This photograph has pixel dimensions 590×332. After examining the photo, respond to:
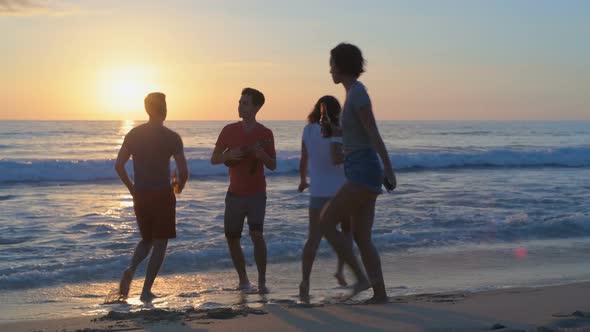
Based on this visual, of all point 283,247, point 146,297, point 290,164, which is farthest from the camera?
point 290,164

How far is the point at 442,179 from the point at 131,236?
12717mm

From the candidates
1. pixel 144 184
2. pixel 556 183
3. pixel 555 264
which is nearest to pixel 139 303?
pixel 144 184

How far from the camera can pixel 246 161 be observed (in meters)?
6.31

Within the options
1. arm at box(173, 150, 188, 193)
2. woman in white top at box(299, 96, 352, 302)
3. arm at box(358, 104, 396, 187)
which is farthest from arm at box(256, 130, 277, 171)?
arm at box(358, 104, 396, 187)

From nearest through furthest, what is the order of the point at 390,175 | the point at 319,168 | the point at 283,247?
the point at 390,175
the point at 319,168
the point at 283,247

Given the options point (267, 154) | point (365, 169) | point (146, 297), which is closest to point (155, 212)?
point (146, 297)

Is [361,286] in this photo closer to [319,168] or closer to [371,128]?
[319,168]

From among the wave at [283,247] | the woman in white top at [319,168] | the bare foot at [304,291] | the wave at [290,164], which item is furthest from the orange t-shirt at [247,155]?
the wave at [290,164]

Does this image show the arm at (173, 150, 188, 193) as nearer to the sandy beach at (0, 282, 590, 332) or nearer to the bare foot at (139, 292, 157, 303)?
the bare foot at (139, 292, 157, 303)

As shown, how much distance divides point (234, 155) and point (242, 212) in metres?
0.55

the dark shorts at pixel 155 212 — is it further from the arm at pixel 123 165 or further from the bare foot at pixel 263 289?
the bare foot at pixel 263 289

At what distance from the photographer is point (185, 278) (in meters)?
7.25

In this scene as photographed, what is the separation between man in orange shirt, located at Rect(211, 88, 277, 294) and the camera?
6.22m

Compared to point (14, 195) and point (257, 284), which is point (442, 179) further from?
point (257, 284)
